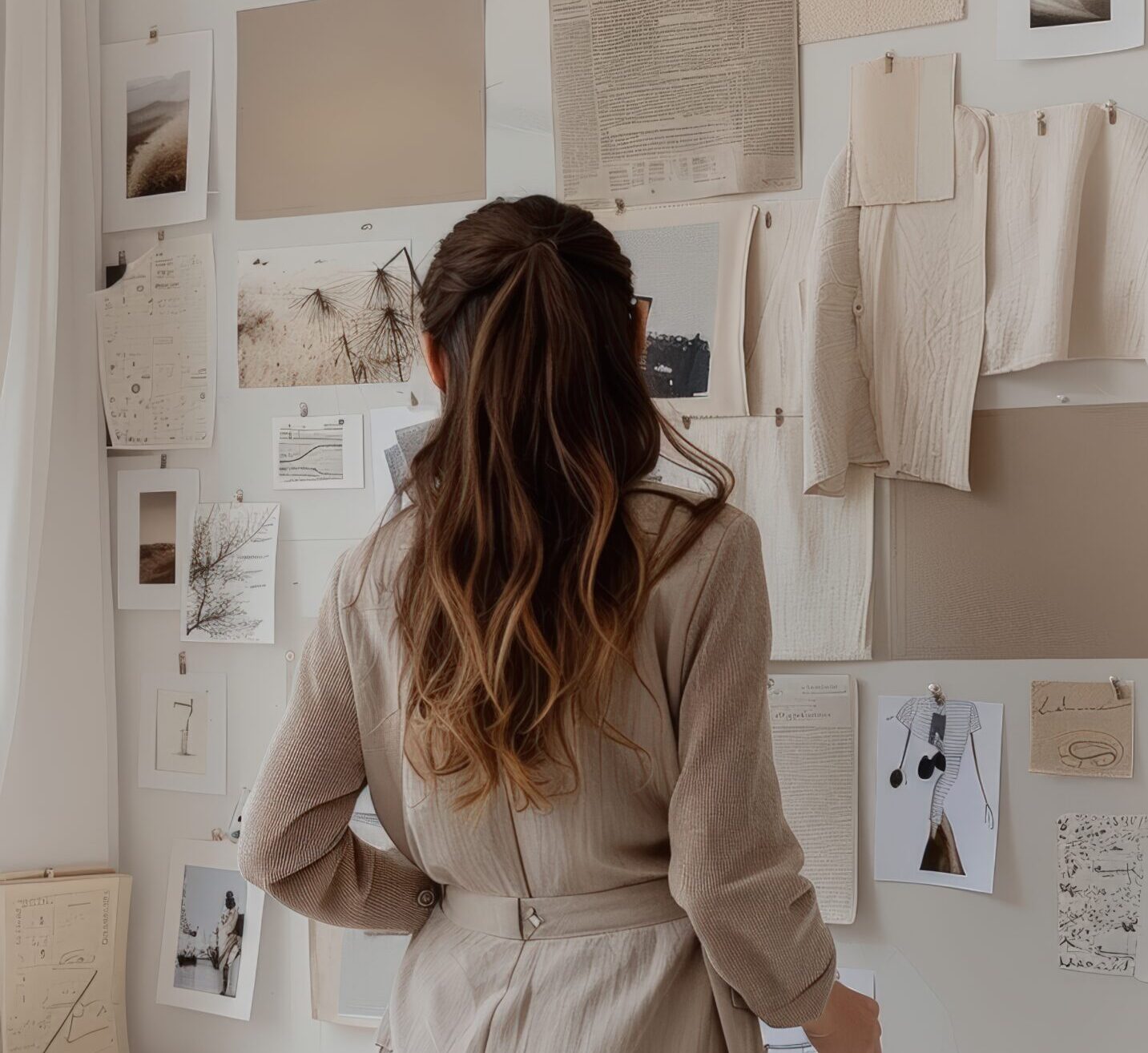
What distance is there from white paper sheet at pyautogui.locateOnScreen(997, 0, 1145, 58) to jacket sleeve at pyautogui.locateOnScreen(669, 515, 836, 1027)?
809 mm

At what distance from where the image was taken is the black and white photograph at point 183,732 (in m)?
1.68

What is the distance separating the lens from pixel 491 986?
829mm

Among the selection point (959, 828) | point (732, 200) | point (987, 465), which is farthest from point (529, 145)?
point (959, 828)

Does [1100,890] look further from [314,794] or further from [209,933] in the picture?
[209,933]

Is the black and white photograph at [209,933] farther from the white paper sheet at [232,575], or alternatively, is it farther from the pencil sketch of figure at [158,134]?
the pencil sketch of figure at [158,134]

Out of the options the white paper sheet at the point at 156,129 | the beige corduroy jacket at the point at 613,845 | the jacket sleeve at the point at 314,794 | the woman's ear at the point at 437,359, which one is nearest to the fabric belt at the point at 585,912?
the beige corduroy jacket at the point at 613,845

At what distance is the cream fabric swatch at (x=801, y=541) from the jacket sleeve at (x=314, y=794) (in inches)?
24.7

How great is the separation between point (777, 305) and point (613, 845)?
2.60ft

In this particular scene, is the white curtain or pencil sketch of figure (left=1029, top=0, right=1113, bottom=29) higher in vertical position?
pencil sketch of figure (left=1029, top=0, right=1113, bottom=29)

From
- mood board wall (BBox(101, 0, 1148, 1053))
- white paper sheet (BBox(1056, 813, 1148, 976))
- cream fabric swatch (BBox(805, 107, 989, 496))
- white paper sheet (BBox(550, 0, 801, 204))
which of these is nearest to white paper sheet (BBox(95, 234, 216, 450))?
mood board wall (BBox(101, 0, 1148, 1053))

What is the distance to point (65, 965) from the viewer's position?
1.63m

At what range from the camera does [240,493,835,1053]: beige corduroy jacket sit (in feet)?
2.59

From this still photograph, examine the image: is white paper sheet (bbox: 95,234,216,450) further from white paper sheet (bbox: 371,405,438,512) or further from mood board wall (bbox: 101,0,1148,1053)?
white paper sheet (bbox: 371,405,438,512)

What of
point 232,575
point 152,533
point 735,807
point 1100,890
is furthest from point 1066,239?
point 152,533
